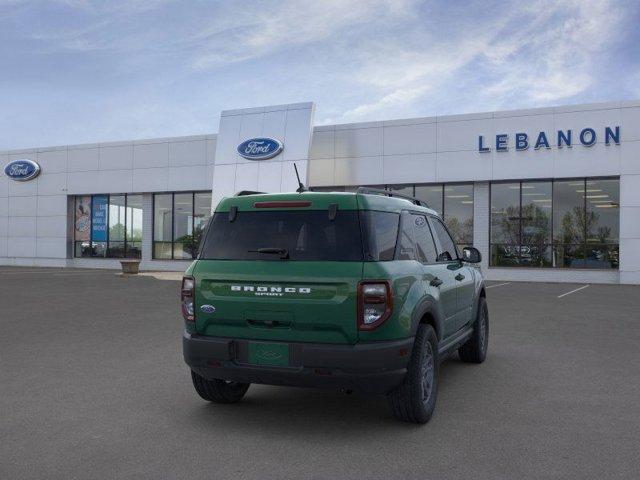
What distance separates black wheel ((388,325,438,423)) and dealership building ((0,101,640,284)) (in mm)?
20523

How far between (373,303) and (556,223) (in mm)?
21771

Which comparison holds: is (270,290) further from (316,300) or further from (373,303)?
(373,303)

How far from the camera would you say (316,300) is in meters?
4.64

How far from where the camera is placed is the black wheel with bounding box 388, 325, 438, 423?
4.91 m

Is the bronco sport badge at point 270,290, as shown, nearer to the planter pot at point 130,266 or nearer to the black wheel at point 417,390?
the black wheel at point 417,390

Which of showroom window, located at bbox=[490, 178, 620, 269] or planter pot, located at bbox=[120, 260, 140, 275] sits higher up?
showroom window, located at bbox=[490, 178, 620, 269]

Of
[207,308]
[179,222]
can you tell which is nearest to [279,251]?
[207,308]

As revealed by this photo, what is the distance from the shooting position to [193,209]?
101 ft

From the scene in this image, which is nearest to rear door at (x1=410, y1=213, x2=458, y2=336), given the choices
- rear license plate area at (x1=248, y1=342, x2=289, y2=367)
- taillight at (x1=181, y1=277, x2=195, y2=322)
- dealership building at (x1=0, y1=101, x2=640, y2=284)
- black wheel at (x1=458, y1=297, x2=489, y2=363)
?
black wheel at (x1=458, y1=297, x2=489, y2=363)

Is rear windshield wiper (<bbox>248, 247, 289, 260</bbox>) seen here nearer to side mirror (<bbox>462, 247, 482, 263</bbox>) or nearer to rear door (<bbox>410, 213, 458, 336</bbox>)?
rear door (<bbox>410, 213, 458, 336</bbox>)

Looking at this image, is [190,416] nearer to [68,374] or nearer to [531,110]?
[68,374]

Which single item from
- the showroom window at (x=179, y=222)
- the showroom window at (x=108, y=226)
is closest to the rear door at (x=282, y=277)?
the showroom window at (x=179, y=222)

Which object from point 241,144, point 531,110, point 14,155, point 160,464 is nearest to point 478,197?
point 531,110

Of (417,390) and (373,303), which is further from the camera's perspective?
(417,390)
